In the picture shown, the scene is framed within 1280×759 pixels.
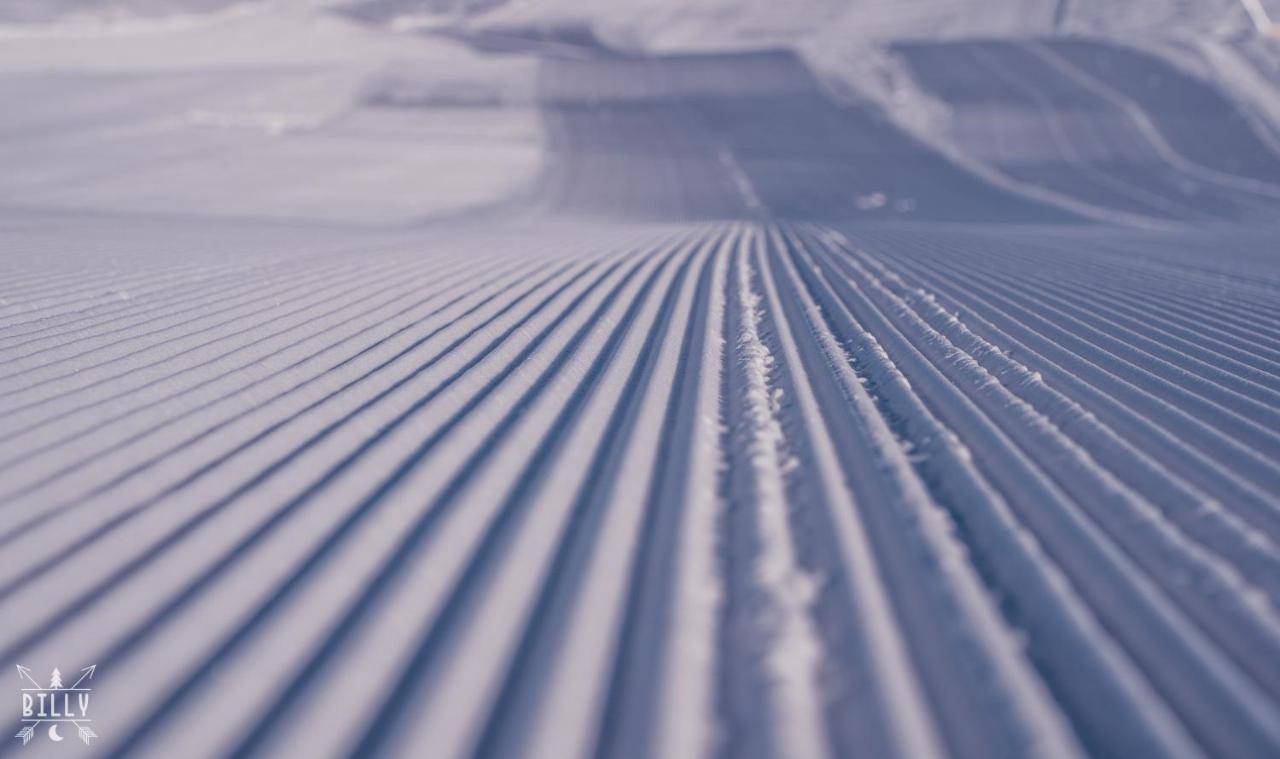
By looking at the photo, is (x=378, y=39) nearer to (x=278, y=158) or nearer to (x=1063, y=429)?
(x=278, y=158)

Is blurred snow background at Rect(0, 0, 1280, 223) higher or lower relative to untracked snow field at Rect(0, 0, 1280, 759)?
higher

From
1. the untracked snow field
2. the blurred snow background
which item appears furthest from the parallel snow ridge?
the blurred snow background

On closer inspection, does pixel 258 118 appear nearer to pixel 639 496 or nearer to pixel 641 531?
pixel 639 496

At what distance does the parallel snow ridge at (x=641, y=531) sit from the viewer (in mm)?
1735

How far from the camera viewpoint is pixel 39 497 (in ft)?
8.21

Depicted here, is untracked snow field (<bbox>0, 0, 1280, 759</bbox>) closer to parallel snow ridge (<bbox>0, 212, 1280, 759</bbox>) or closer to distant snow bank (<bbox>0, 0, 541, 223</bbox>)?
parallel snow ridge (<bbox>0, 212, 1280, 759</bbox>)

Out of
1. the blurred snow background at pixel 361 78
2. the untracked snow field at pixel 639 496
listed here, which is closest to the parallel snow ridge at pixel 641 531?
Answer: the untracked snow field at pixel 639 496

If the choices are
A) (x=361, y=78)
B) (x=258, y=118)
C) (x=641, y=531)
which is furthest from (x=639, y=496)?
(x=361, y=78)

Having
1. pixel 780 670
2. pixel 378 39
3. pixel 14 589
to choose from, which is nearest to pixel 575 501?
pixel 780 670

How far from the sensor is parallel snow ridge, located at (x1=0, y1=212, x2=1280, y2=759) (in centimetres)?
174

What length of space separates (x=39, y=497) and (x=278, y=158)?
15.4 m

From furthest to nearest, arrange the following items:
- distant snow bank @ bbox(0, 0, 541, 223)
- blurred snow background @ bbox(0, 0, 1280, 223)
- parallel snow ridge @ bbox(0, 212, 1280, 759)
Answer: blurred snow background @ bbox(0, 0, 1280, 223) → distant snow bank @ bbox(0, 0, 541, 223) → parallel snow ridge @ bbox(0, 212, 1280, 759)

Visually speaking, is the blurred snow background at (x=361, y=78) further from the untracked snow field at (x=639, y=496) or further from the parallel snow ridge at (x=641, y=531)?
the parallel snow ridge at (x=641, y=531)

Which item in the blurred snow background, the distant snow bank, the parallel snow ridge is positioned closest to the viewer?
the parallel snow ridge
